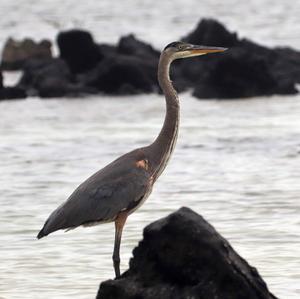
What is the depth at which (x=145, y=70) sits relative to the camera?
27328mm

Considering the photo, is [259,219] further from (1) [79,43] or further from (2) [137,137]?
(1) [79,43]

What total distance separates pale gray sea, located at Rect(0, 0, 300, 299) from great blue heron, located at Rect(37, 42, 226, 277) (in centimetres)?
78

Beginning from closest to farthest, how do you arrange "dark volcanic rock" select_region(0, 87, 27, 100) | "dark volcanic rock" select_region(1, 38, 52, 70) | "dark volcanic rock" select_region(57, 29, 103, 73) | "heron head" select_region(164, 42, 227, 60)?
"heron head" select_region(164, 42, 227, 60)
"dark volcanic rock" select_region(0, 87, 27, 100)
"dark volcanic rock" select_region(57, 29, 103, 73)
"dark volcanic rock" select_region(1, 38, 52, 70)

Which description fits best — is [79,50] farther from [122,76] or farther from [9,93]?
[9,93]

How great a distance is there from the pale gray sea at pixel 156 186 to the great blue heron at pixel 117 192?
78 cm

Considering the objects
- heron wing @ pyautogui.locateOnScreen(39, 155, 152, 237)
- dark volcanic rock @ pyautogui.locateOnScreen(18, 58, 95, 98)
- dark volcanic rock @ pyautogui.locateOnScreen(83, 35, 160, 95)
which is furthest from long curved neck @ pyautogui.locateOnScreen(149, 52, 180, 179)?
dark volcanic rock @ pyautogui.locateOnScreen(83, 35, 160, 95)

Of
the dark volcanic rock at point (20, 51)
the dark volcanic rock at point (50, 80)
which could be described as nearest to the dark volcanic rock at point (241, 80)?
the dark volcanic rock at point (50, 80)

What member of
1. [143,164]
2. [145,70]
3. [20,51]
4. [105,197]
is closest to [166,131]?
[143,164]

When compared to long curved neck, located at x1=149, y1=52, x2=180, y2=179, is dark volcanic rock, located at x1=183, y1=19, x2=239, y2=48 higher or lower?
lower

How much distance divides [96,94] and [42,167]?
957 cm

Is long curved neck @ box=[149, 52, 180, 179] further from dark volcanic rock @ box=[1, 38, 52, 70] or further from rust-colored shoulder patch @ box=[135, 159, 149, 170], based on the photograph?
dark volcanic rock @ box=[1, 38, 52, 70]

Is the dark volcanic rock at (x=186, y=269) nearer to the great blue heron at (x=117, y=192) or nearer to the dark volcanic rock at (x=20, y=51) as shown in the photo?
the great blue heron at (x=117, y=192)

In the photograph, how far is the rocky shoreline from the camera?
2541cm

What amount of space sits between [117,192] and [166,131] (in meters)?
0.78
